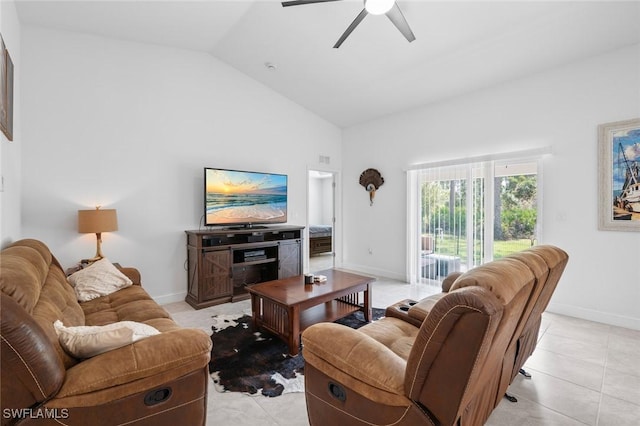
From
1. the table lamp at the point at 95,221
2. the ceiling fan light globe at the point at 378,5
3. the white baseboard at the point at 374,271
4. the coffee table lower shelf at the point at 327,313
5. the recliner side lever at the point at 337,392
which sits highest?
the ceiling fan light globe at the point at 378,5

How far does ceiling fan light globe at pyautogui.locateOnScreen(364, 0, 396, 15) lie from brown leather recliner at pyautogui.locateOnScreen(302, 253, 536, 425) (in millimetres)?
2044

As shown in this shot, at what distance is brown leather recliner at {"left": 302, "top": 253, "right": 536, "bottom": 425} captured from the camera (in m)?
1.02

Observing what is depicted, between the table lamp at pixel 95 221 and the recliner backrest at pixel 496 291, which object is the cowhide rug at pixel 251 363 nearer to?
the recliner backrest at pixel 496 291

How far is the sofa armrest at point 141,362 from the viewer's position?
1.14m

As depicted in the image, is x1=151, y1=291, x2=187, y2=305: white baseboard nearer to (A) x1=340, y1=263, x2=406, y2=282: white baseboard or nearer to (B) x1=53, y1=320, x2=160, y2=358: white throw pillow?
(B) x1=53, y1=320, x2=160, y2=358: white throw pillow

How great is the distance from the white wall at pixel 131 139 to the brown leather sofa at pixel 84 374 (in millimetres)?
2177

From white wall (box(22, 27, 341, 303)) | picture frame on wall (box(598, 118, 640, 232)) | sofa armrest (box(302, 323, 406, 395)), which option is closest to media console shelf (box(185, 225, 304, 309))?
white wall (box(22, 27, 341, 303))

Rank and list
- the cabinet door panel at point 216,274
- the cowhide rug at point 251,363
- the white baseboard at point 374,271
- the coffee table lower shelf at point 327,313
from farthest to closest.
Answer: the white baseboard at point 374,271
the cabinet door panel at point 216,274
the coffee table lower shelf at point 327,313
the cowhide rug at point 251,363

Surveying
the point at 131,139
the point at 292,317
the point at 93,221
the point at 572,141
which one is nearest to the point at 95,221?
the point at 93,221

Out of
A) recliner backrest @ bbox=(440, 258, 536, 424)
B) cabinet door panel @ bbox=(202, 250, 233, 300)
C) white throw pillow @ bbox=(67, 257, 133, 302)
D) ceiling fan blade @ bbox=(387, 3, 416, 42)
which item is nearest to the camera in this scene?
recliner backrest @ bbox=(440, 258, 536, 424)

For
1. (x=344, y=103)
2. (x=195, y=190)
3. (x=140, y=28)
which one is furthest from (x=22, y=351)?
(x=344, y=103)

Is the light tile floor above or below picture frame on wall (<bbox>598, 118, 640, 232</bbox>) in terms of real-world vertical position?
below

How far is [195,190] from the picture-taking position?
4180mm

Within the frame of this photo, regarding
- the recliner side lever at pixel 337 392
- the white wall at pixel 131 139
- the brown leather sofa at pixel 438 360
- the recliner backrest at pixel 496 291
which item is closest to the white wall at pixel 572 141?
the brown leather sofa at pixel 438 360
